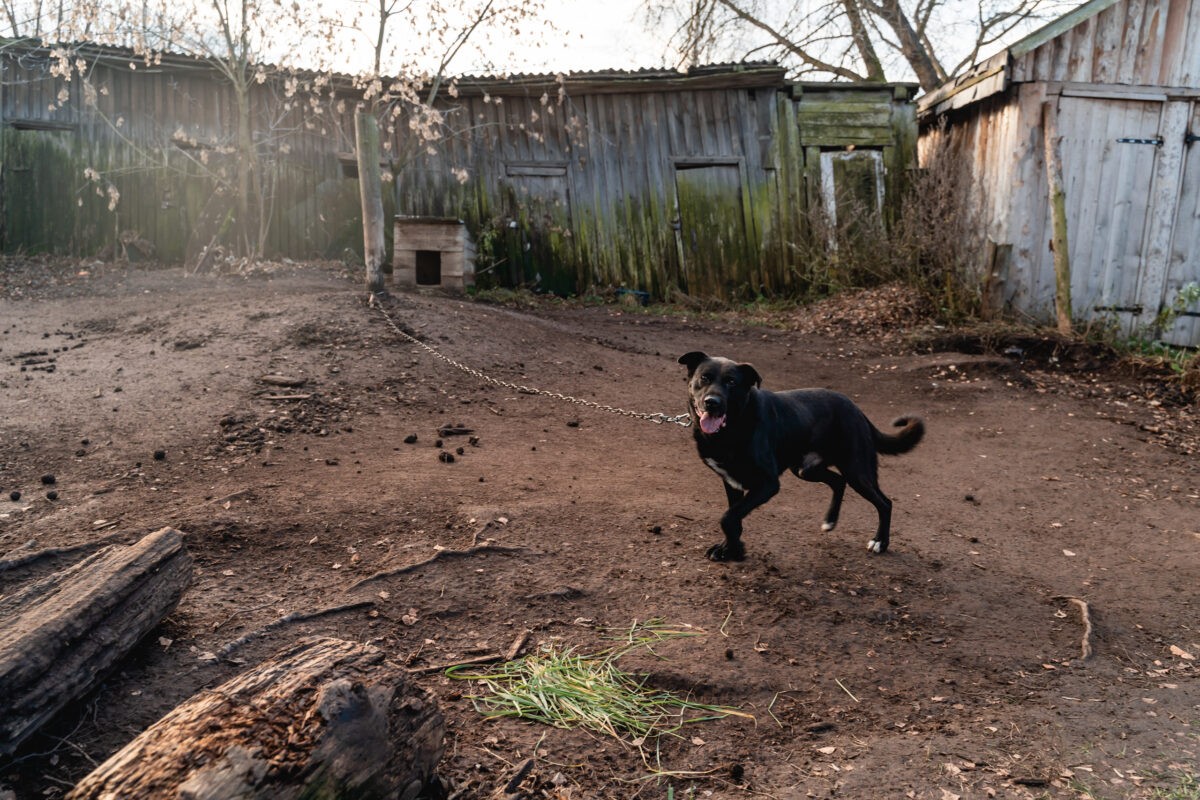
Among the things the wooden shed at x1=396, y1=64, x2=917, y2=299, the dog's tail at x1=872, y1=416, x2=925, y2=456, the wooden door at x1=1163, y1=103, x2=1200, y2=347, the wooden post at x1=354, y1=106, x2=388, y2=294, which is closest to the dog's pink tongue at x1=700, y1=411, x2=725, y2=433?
the dog's tail at x1=872, y1=416, x2=925, y2=456

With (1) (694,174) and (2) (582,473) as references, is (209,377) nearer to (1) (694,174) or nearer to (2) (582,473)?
(2) (582,473)

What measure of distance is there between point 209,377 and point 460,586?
4.48 meters

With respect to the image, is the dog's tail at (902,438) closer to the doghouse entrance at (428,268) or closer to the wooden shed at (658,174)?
the doghouse entrance at (428,268)

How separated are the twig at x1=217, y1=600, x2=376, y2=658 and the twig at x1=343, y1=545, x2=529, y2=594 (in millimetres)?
165

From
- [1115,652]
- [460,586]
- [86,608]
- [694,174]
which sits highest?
[694,174]

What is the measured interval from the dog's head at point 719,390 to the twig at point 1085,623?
1985 millimetres

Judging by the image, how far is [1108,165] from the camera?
12.0 metres

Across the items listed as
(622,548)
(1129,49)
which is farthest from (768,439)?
(1129,49)

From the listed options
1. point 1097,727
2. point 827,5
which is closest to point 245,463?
point 1097,727

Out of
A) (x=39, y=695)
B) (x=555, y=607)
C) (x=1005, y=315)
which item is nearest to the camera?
(x=39, y=695)

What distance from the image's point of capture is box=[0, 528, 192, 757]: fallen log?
9.19 ft

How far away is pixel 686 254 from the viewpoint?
1543 centimetres

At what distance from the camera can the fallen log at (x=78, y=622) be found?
9.19 feet

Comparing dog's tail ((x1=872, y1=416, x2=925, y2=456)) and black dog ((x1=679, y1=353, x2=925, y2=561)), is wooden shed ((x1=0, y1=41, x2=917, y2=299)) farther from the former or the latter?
black dog ((x1=679, y1=353, x2=925, y2=561))
